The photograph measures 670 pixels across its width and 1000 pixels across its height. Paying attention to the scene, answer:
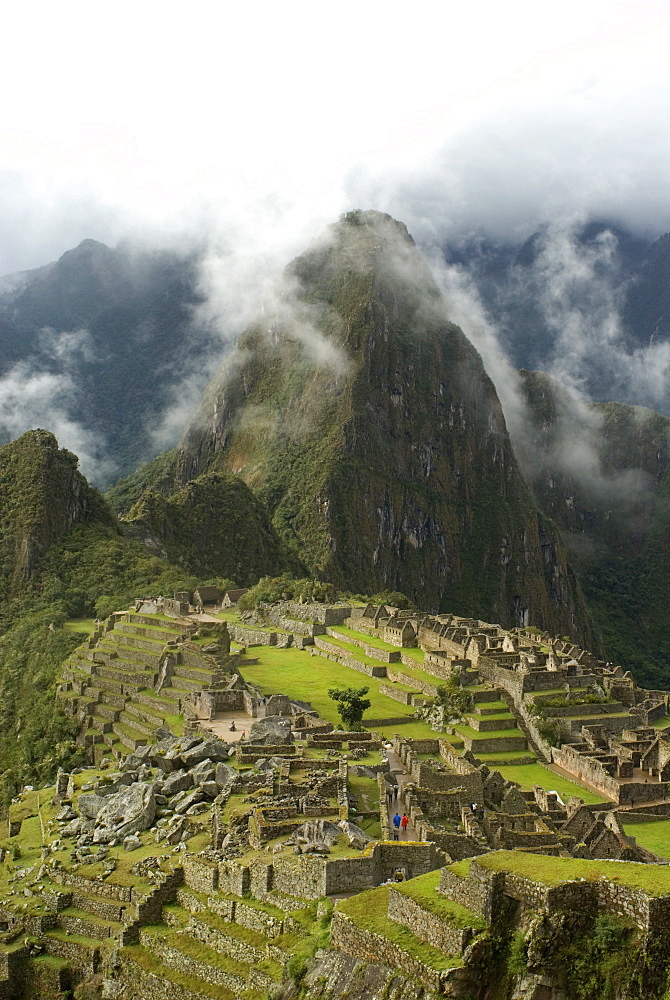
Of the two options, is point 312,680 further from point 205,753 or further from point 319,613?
point 205,753

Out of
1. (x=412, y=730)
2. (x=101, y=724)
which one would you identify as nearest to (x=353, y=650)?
(x=412, y=730)

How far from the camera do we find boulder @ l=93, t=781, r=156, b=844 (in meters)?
20.0

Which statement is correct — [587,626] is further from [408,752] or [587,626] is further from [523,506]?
[408,752]

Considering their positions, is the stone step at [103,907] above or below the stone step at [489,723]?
below

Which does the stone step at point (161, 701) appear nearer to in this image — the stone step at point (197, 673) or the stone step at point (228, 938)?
the stone step at point (197, 673)

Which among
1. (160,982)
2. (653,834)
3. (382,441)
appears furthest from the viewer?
(382,441)

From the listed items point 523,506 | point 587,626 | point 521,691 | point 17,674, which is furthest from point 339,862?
point 523,506

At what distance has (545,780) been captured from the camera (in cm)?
3562

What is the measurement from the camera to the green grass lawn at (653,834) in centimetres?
2872

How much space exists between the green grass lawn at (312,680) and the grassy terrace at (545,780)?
5.74m

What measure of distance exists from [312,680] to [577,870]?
35.6m

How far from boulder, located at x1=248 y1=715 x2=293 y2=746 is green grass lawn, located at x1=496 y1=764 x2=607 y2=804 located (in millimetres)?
10244

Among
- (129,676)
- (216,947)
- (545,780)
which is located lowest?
(216,947)

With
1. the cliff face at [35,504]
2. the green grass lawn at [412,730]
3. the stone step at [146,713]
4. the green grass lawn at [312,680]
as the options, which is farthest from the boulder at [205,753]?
the cliff face at [35,504]
